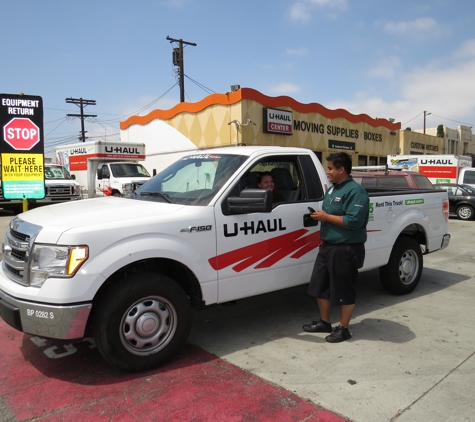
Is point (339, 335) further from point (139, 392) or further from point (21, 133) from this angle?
point (21, 133)

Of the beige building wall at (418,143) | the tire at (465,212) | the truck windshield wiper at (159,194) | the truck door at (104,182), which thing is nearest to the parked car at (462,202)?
the tire at (465,212)

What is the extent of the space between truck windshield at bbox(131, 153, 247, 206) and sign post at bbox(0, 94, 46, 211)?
4.13m

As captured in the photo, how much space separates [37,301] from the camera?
3127mm

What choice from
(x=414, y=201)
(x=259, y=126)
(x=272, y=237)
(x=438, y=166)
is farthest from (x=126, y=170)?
(x=272, y=237)

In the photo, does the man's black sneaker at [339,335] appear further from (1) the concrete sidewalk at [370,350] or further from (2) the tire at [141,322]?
(2) the tire at [141,322]

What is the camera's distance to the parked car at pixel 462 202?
15883 millimetres

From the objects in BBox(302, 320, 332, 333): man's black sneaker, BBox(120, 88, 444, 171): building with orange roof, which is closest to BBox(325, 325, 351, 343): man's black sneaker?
BBox(302, 320, 332, 333): man's black sneaker

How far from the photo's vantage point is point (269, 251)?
4.13 meters

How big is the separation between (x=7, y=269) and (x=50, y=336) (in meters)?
0.83

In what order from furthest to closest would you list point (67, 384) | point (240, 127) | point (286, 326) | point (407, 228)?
point (240, 127) → point (407, 228) → point (286, 326) → point (67, 384)

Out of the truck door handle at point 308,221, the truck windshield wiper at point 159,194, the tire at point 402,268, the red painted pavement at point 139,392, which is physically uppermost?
the truck windshield wiper at point 159,194

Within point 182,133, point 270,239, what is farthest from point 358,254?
point 182,133

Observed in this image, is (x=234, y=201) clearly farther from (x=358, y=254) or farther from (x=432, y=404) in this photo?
(x=432, y=404)

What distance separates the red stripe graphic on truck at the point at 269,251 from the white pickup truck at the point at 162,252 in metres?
0.01
